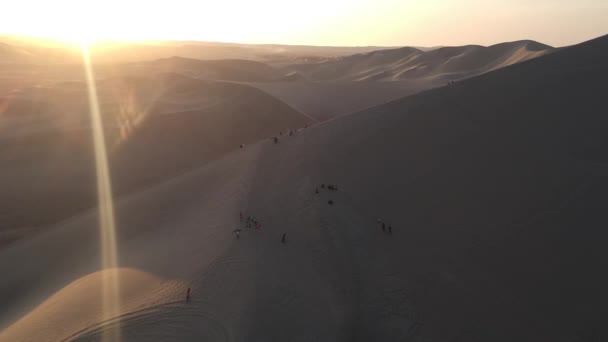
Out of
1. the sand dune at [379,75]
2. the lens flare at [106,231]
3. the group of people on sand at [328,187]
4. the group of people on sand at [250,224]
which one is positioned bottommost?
the lens flare at [106,231]

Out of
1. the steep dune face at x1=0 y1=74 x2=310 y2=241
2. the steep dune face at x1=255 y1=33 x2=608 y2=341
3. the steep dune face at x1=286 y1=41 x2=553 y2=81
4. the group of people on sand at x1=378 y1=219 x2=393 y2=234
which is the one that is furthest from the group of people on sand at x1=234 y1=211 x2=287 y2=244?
the steep dune face at x1=286 y1=41 x2=553 y2=81

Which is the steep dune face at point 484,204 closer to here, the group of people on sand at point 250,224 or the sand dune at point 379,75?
the group of people on sand at point 250,224

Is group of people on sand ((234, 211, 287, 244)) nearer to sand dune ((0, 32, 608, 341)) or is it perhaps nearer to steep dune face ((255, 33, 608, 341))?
sand dune ((0, 32, 608, 341))

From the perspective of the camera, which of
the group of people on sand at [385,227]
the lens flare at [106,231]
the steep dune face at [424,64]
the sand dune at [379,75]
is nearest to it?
the lens flare at [106,231]

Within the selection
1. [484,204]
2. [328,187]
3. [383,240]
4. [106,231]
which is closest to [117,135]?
[106,231]

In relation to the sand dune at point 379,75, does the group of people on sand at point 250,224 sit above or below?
below

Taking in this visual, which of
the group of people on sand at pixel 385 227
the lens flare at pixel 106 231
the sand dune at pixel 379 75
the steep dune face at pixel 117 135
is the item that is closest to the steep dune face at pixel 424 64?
the sand dune at pixel 379 75

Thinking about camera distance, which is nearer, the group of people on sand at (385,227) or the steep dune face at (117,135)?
the group of people on sand at (385,227)
